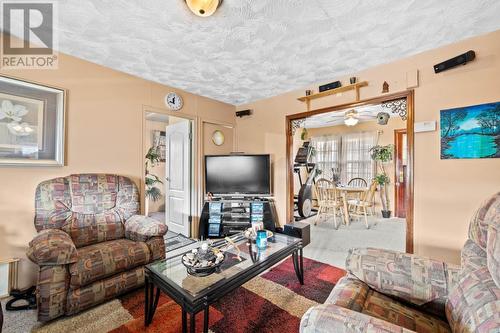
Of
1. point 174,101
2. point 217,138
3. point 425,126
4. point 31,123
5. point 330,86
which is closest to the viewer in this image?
point 31,123

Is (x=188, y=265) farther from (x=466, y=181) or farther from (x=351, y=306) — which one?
(x=466, y=181)

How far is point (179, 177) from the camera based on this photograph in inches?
147

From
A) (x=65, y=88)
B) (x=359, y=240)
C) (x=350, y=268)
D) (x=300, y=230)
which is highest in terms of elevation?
(x=65, y=88)

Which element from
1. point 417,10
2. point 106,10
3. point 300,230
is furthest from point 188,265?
point 417,10

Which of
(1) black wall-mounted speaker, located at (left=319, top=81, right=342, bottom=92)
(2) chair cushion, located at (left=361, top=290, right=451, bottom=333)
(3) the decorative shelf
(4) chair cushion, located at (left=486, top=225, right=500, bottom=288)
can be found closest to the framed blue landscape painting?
(3) the decorative shelf

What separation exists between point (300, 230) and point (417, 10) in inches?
96.7

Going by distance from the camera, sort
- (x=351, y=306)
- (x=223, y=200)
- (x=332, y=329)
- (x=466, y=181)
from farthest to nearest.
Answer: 1. (x=223, y=200)
2. (x=466, y=181)
3. (x=351, y=306)
4. (x=332, y=329)

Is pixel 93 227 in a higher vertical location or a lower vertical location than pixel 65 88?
lower

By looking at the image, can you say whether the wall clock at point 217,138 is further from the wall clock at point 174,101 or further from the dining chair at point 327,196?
the dining chair at point 327,196

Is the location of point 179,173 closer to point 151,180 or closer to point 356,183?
point 151,180

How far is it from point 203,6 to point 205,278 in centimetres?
184

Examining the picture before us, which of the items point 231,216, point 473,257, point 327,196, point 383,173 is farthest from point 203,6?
point 383,173

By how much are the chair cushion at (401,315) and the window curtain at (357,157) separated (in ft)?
Result: 16.3

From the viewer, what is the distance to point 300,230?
9.53 feet
